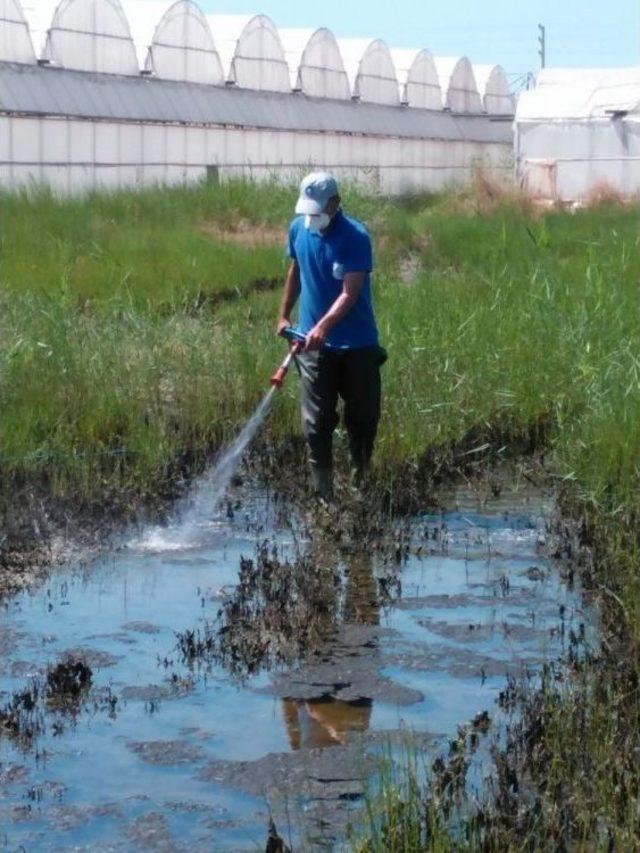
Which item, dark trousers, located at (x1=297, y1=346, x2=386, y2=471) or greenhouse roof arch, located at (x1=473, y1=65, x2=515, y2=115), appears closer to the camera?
→ dark trousers, located at (x1=297, y1=346, x2=386, y2=471)

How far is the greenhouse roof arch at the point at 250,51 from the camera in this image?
989 inches

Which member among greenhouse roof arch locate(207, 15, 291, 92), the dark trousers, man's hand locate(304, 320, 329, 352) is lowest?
the dark trousers

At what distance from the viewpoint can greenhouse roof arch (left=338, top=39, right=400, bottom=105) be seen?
29.5 m

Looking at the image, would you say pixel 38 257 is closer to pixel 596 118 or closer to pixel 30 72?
pixel 30 72

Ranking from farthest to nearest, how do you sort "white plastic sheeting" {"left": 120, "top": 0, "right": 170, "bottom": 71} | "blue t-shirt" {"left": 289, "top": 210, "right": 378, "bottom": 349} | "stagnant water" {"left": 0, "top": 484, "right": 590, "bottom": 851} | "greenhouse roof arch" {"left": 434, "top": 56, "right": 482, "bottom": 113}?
"greenhouse roof arch" {"left": 434, "top": 56, "right": 482, "bottom": 113} → "white plastic sheeting" {"left": 120, "top": 0, "right": 170, "bottom": 71} → "blue t-shirt" {"left": 289, "top": 210, "right": 378, "bottom": 349} → "stagnant water" {"left": 0, "top": 484, "right": 590, "bottom": 851}

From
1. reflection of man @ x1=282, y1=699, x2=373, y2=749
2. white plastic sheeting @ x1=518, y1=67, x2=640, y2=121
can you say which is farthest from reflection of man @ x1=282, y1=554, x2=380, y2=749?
white plastic sheeting @ x1=518, y1=67, x2=640, y2=121

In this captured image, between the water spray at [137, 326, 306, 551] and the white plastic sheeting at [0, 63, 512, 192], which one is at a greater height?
the white plastic sheeting at [0, 63, 512, 192]

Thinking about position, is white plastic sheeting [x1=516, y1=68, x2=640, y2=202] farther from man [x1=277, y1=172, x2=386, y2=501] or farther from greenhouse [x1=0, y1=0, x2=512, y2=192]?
man [x1=277, y1=172, x2=386, y2=501]

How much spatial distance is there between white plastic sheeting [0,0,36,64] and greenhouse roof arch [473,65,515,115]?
1724cm

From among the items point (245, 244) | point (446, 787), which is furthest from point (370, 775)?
point (245, 244)

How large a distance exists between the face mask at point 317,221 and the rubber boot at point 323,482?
109 cm

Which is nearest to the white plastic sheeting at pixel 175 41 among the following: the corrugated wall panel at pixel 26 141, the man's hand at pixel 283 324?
the corrugated wall panel at pixel 26 141

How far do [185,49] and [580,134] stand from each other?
7.49 metres

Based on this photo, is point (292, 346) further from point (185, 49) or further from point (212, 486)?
point (185, 49)
